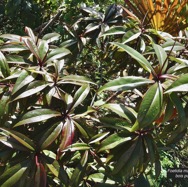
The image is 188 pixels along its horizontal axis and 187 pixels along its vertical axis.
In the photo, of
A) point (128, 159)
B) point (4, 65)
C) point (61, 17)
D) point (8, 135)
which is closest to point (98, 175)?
point (128, 159)

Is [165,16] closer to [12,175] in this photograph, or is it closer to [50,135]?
[50,135]

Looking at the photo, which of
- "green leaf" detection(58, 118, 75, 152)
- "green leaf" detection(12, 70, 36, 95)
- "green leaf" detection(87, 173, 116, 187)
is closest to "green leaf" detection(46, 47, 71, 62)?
"green leaf" detection(12, 70, 36, 95)

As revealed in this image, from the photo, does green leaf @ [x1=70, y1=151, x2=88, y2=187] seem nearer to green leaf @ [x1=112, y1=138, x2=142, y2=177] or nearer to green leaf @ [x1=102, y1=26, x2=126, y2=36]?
green leaf @ [x1=112, y1=138, x2=142, y2=177]

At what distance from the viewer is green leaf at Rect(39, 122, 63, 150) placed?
1062mm

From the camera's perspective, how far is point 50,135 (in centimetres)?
107

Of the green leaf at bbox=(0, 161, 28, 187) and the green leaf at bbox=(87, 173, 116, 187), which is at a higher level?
the green leaf at bbox=(0, 161, 28, 187)

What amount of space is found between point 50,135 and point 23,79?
187mm

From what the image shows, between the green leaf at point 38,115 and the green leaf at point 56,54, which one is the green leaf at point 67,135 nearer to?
the green leaf at point 38,115

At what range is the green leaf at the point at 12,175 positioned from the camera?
1039 mm

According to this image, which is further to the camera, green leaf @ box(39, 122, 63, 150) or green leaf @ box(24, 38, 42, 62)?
green leaf @ box(24, 38, 42, 62)

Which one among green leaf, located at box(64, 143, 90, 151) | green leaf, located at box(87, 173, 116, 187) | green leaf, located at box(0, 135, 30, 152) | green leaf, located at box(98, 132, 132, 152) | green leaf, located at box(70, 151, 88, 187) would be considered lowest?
green leaf, located at box(87, 173, 116, 187)

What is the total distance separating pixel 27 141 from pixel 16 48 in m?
0.36

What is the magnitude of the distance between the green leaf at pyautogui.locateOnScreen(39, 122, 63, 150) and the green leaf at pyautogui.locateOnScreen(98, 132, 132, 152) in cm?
15

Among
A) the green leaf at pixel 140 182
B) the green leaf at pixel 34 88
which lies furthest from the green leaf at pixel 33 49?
the green leaf at pixel 140 182
